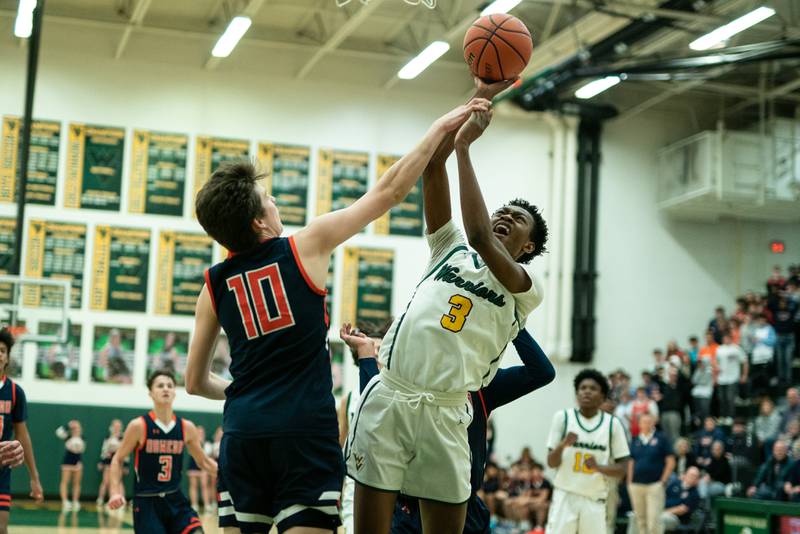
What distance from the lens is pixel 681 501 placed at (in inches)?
611

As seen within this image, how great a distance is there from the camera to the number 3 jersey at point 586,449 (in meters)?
9.08

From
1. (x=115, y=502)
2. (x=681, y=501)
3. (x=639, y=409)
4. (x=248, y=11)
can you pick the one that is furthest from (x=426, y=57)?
(x=115, y=502)

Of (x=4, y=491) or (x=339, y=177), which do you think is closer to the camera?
(x=4, y=491)

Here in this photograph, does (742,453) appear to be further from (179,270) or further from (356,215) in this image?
(356,215)

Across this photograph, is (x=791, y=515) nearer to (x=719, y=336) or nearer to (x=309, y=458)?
(x=309, y=458)

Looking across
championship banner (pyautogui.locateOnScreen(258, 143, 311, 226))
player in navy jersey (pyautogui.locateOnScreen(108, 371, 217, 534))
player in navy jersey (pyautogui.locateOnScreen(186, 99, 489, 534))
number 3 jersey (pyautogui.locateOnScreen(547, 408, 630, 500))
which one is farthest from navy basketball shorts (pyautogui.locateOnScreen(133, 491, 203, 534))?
championship banner (pyautogui.locateOnScreen(258, 143, 311, 226))

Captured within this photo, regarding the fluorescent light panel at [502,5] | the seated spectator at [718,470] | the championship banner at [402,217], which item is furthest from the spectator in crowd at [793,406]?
the championship banner at [402,217]

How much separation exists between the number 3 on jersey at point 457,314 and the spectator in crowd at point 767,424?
44.8 feet

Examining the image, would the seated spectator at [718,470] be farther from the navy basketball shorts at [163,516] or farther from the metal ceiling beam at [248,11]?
the metal ceiling beam at [248,11]

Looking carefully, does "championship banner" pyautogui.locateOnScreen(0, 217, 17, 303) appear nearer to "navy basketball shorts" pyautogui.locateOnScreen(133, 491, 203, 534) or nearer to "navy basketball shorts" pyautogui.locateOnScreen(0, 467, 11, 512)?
"navy basketball shorts" pyautogui.locateOnScreen(0, 467, 11, 512)

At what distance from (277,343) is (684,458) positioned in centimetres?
1453

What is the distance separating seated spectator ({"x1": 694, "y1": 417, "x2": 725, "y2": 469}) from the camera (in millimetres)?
16455

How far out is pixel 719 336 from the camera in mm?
21188

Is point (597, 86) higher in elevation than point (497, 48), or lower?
higher
